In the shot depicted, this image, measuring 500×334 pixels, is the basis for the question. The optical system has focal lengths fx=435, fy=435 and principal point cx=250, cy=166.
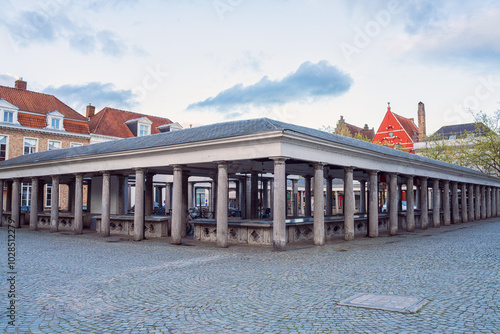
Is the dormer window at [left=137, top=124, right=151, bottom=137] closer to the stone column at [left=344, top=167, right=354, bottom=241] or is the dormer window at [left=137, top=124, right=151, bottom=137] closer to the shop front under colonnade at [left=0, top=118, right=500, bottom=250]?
the shop front under colonnade at [left=0, top=118, right=500, bottom=250]

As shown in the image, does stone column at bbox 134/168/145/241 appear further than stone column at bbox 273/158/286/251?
Yes

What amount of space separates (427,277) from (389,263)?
2365mm

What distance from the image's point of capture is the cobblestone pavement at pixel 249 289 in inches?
269

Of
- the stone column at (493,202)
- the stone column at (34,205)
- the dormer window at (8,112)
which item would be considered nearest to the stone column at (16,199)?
the stone column at (34,205)

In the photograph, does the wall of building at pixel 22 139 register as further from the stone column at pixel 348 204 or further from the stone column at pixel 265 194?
the stone column at pixel 348 204

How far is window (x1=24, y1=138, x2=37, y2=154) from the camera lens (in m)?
41.9

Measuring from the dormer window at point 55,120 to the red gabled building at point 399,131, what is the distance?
45970 millimetres

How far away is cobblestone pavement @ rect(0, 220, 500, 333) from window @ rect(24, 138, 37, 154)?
29.1 m

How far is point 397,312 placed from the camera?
7.30 metres

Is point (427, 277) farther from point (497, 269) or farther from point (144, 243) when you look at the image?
point (144, 243)

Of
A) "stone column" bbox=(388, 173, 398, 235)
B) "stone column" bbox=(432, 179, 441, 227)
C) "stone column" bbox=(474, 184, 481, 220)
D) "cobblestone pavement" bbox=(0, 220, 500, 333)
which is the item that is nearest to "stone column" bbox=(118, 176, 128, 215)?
"cobblestone pavement" bbox=(0, 220, 500, 333)

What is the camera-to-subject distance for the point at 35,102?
45406mm

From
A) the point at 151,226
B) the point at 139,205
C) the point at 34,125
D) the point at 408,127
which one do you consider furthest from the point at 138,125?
the point at 408,127

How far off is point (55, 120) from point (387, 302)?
44.0 metres
